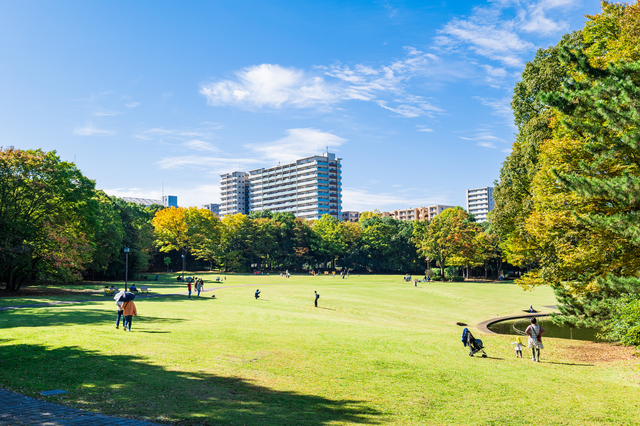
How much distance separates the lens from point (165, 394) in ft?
32.4

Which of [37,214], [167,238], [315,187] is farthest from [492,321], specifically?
Answer: [315,187]

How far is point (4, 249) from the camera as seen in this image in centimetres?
3406

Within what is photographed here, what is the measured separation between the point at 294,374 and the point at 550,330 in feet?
87.8

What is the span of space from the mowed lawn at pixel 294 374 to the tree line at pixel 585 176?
3.62 m

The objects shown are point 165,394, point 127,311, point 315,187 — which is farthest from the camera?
point 315,187

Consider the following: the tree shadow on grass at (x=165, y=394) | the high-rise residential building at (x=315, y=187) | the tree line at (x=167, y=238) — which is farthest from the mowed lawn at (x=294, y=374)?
Answer: the high-rise residential building at (x=315, y=187)

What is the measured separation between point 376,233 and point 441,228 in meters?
25.2

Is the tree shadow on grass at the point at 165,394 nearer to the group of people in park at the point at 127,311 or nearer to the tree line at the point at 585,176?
the group of people in park at the point at 127,311

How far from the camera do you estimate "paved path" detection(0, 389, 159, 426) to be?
7.66 m

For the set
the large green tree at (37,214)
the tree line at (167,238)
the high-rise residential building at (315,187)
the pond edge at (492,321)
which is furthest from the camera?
the high-rise residential building at (315,187)

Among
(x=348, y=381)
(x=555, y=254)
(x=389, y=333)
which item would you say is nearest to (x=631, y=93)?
(x=348, y=381)

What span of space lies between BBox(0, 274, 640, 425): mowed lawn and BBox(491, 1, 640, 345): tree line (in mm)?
3620

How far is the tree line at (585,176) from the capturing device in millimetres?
14359

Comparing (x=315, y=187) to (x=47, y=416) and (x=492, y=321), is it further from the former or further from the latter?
(x=47, y=416)
